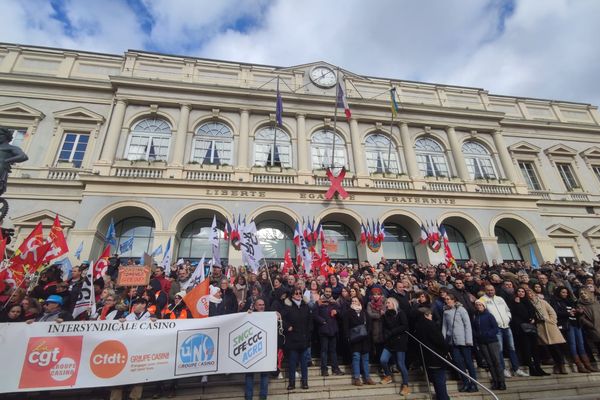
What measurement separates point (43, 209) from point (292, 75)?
15.9 metres

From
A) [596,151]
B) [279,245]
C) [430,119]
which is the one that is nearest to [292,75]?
[430,119]

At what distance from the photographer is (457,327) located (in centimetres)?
596

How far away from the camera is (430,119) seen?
66.5 feet

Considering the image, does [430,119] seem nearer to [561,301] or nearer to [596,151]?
[596,151]

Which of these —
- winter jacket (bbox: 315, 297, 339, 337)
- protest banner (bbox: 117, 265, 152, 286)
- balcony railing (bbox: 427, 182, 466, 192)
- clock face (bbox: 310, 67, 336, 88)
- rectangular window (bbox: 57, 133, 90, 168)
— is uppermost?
clock face (bbox: 310, 67, 336, 88)

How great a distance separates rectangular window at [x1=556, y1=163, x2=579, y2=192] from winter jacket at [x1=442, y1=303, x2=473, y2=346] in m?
21.3

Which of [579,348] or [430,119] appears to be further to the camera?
[430,119]

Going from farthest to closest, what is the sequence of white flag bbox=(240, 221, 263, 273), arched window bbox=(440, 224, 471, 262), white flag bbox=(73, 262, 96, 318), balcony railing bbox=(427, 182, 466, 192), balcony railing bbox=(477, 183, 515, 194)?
balcony railing bbox=(477, 183, 515, 194) → balcony railing bbox=(427, 182, 466, 192) → arched window bbox=(440, 224, 471, 262) → white flag bbox=(240, 221, 263, 273) → white flag bbox=(73, 262, 96, 318)

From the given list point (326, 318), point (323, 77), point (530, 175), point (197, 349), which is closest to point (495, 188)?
point (530, 175)

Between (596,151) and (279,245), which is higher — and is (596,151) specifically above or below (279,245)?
above

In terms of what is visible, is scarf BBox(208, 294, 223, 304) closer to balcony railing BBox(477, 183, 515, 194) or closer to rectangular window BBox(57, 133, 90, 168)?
rectangular window BBox(57, 133, 90, 168)

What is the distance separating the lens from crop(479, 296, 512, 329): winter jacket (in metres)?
6.54

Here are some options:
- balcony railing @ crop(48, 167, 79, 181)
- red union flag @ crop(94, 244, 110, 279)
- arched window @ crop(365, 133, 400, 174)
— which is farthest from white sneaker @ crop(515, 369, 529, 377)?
balcony railing @ crop(48, 167, 79, 181)

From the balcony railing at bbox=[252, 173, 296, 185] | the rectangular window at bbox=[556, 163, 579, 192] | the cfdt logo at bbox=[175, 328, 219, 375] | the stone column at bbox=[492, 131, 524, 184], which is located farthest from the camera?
the rectangular window at bbox=[556, 163, 579, 192]
